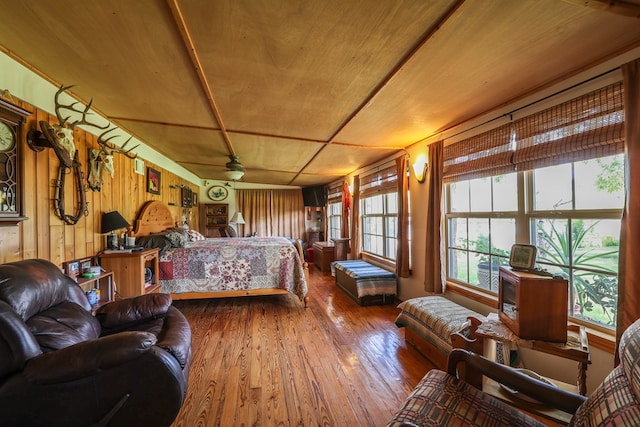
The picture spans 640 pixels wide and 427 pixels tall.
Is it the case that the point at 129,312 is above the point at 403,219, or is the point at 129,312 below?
below

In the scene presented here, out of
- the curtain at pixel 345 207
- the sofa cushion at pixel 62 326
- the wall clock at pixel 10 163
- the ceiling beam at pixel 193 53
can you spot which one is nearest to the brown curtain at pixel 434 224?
the ceiling beam at pixel 193 53

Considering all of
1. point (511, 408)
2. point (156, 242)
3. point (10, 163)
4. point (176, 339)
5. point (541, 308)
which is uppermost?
point (10, 163)

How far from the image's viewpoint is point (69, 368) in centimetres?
109

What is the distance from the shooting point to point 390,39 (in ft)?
4.33

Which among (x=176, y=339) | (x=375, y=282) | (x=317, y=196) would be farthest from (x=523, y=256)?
(x=317, y=196)

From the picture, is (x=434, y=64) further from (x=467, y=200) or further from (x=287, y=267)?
(x=287, y=267)

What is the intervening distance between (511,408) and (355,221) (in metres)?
3.81

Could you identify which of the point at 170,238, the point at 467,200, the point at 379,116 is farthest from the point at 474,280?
the point at 170,238

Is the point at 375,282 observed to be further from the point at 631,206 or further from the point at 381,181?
the point at 631,206

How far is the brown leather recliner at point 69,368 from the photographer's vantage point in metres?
1.06

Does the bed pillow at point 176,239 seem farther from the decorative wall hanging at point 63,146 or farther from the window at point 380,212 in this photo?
the window at point 380,212

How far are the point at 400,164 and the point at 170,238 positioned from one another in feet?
10.5

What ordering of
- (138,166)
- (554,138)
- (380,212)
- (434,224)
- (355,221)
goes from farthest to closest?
(355,221), (380,212), (138,166), (434,224), (554,138)

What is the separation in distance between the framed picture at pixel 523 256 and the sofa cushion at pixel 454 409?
0.85 meters
